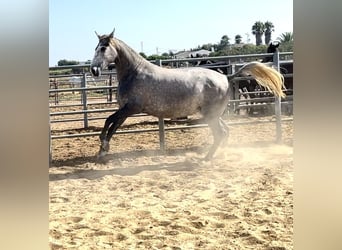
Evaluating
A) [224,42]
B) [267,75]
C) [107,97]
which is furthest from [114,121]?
Result: [224,42]

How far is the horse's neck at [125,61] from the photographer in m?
3.02

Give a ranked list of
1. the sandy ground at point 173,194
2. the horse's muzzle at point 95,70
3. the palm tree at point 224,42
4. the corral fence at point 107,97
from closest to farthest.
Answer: the sandy ground at point 173,194, the horse's muzzle at point 95,70, the corral fence at point 107,97, the palm tree at point 224,42

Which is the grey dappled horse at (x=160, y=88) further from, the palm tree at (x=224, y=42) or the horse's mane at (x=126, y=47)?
the palm tree at (x=224, y=42)

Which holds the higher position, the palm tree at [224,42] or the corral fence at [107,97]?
the palm tree at [224,42]

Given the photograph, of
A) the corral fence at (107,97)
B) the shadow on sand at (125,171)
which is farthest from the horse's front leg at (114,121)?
the corral fence at (107,97)

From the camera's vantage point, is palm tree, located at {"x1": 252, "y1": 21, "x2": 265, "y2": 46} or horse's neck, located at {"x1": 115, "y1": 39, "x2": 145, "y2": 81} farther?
palm tree, located at {"x1": 252, "y1": 21, "x2": 265, "y2": 46}

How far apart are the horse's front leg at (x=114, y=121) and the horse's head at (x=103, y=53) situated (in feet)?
1.04

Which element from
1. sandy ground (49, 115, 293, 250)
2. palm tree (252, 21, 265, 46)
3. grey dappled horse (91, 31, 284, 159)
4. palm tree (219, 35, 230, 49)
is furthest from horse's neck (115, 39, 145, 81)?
palm tree (219, 35, 230, 49)

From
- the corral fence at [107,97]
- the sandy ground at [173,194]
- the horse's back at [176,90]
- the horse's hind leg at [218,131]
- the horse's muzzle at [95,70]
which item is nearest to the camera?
the sandy ground at [173,194]

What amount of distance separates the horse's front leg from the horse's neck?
25 cm

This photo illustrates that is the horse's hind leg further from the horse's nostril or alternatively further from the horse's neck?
the horse's nostril

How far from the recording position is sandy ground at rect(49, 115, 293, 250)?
1554mm
